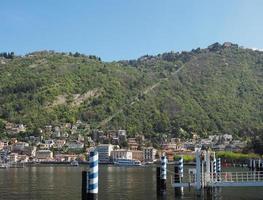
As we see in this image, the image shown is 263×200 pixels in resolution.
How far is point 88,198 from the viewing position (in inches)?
1063

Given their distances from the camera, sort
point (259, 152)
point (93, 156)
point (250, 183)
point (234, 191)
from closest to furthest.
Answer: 1. point (93, 156)
2. point (250, 183)
3. point (234, 191)
4. point (259, 152)

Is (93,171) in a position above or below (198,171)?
above

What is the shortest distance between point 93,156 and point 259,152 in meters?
124

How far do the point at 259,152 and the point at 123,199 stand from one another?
105 m

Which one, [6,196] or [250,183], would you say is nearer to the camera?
[250,183]

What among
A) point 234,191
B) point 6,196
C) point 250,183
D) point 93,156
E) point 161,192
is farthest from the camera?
point 234,191

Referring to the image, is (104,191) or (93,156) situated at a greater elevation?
(93,156)

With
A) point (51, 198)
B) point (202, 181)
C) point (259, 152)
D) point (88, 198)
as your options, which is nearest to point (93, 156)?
point (88, 198)

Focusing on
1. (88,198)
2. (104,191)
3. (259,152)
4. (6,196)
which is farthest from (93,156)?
(259,152)

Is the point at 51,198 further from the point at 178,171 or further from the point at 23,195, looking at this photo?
the point at 178,171

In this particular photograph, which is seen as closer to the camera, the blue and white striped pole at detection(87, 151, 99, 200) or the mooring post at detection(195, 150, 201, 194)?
the blue and white striped pole at detection(87, 151, 99, 200)

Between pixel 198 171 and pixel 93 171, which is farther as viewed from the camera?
pixel 198 171

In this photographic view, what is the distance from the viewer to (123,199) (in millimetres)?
45406

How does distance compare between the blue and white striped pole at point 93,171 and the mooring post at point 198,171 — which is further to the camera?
the mooring post at point 198,171
